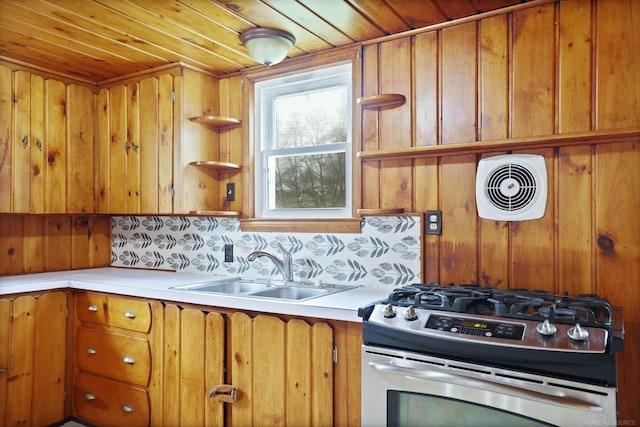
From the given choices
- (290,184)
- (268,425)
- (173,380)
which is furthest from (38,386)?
(290,184)

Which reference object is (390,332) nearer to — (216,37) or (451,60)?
(451,60)

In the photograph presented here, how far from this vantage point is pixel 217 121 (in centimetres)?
278

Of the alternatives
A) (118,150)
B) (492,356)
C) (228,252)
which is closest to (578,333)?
(492,356)

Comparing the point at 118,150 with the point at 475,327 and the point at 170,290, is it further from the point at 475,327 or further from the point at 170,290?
the point at 475,327

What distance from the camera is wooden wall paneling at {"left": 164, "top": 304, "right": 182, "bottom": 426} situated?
225 centimetres

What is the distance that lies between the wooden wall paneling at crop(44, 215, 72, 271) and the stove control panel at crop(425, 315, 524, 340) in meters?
2.64

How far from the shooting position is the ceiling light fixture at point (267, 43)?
223 cm

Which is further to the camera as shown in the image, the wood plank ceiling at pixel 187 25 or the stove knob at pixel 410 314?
the wood plank ceiling at pixel 187 25

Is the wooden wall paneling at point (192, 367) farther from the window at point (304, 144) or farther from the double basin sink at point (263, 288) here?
the window at point (304, 144)

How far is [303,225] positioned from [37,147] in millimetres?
1753

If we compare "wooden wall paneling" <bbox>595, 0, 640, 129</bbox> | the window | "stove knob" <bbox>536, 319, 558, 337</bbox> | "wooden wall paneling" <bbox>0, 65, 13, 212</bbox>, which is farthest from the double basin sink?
"wooden wall paneling" <bbox>595, 0, 640, 129</bbox>

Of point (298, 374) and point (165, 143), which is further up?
point (165, 143)

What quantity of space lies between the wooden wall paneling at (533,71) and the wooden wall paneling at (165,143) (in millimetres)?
1890

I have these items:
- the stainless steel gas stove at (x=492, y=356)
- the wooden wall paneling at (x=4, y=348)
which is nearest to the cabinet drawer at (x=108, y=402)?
the wooden wall paneling at (x=4, y=348)
